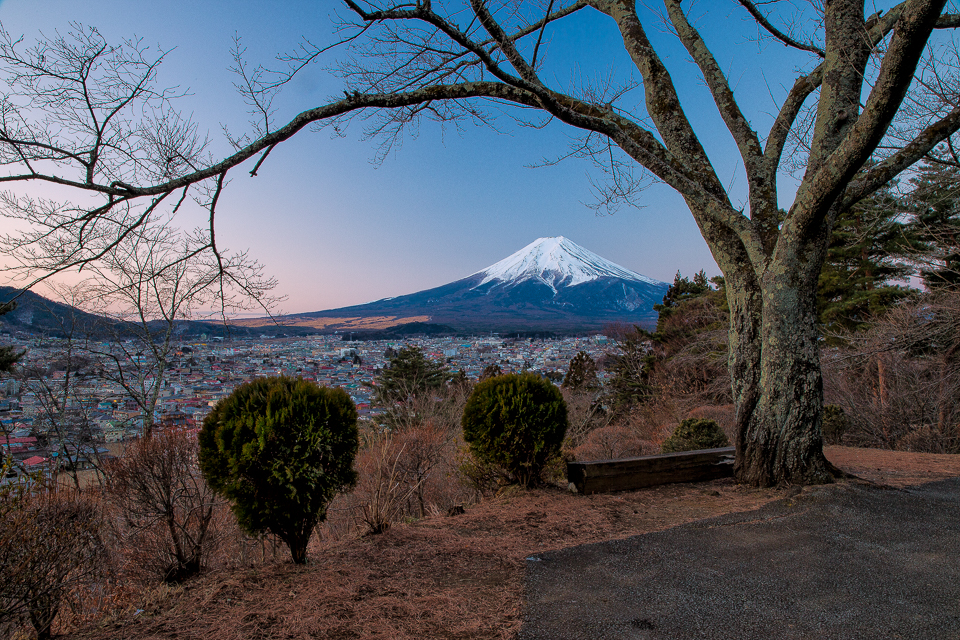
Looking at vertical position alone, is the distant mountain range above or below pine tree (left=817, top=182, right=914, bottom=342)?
below

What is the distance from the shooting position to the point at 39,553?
2389 millimetres

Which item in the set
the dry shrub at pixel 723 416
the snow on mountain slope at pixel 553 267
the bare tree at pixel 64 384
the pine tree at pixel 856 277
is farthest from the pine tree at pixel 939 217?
the snow on mountain slope at pixel 553 267

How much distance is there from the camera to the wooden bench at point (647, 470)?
16.1ft

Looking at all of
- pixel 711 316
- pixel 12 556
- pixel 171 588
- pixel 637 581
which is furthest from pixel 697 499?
pixel 711 316

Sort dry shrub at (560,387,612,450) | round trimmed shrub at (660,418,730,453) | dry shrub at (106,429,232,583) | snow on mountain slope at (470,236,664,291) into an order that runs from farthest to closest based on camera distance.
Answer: snow on mountain slope at (470,236,664,291) → dry shrub at (560,387,612,450) → round trimmed shrub at (660,418,730,453) → dry shrub at (106,429,232,583)

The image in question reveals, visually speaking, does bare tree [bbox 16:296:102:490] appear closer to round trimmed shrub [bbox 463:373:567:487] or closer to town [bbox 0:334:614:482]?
town [bbox 0:334:614:482]

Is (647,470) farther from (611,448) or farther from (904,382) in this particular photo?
(904,382)

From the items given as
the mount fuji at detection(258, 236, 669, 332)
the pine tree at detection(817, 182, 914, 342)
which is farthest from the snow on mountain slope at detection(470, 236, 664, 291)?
the pine tree at detection(817, 182, 914, 342)

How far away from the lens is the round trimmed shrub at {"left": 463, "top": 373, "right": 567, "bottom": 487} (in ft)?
16.3

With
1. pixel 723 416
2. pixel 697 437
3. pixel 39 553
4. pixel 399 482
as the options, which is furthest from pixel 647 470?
pixel 723 416

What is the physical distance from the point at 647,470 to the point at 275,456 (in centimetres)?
375

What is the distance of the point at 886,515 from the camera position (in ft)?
12.1

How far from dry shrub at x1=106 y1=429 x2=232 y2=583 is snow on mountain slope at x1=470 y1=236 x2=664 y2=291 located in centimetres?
9295

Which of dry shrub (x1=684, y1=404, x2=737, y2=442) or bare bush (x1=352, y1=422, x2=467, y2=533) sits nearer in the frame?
bare bush (x1=352, y1=422, x2=467, y2=533)
